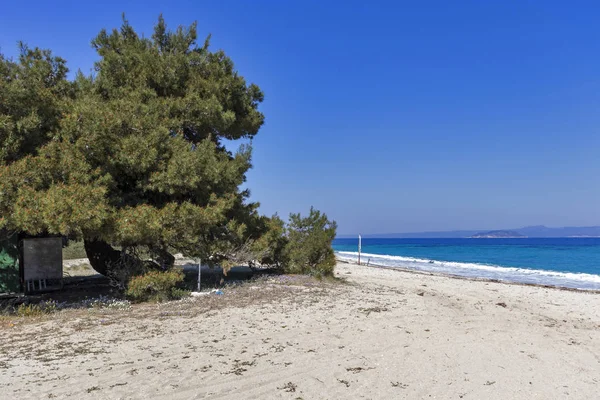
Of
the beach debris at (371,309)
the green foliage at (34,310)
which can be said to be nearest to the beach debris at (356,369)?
the beach debris at (371,309)

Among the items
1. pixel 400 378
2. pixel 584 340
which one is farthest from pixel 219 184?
pixel 584 340

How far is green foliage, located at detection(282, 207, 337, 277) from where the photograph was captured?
15859 mm

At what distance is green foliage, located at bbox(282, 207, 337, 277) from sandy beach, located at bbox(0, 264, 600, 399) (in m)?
5.08

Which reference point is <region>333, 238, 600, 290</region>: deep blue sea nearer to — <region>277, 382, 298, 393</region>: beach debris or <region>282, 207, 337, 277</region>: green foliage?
<region>282, 207, 337, 277</region>: green foliage

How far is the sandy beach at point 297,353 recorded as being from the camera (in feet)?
16.6

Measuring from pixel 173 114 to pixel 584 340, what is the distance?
430 inches

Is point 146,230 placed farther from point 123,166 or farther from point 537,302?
point 537,302

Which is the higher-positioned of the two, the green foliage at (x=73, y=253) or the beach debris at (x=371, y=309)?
the beach debris at (x=371, y=309)

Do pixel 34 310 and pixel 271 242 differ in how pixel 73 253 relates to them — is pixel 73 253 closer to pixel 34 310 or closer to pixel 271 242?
pixel 271 242

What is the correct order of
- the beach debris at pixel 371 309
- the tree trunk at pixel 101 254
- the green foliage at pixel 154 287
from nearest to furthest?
the beach debris at pixel 371 309, the green foliage at pixel 154 287, the tree trunk at pixel 101 254

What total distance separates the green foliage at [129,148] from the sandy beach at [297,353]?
75.0 inches

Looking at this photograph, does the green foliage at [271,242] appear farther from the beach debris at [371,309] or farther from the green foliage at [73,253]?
the green foliage at [73,253]

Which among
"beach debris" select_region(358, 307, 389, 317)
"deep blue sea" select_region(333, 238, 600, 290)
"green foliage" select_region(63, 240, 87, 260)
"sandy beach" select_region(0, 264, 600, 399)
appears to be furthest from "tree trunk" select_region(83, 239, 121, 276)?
"deep blue sea" select_region(333, 238, 600, 290)

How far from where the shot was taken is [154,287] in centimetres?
1049
